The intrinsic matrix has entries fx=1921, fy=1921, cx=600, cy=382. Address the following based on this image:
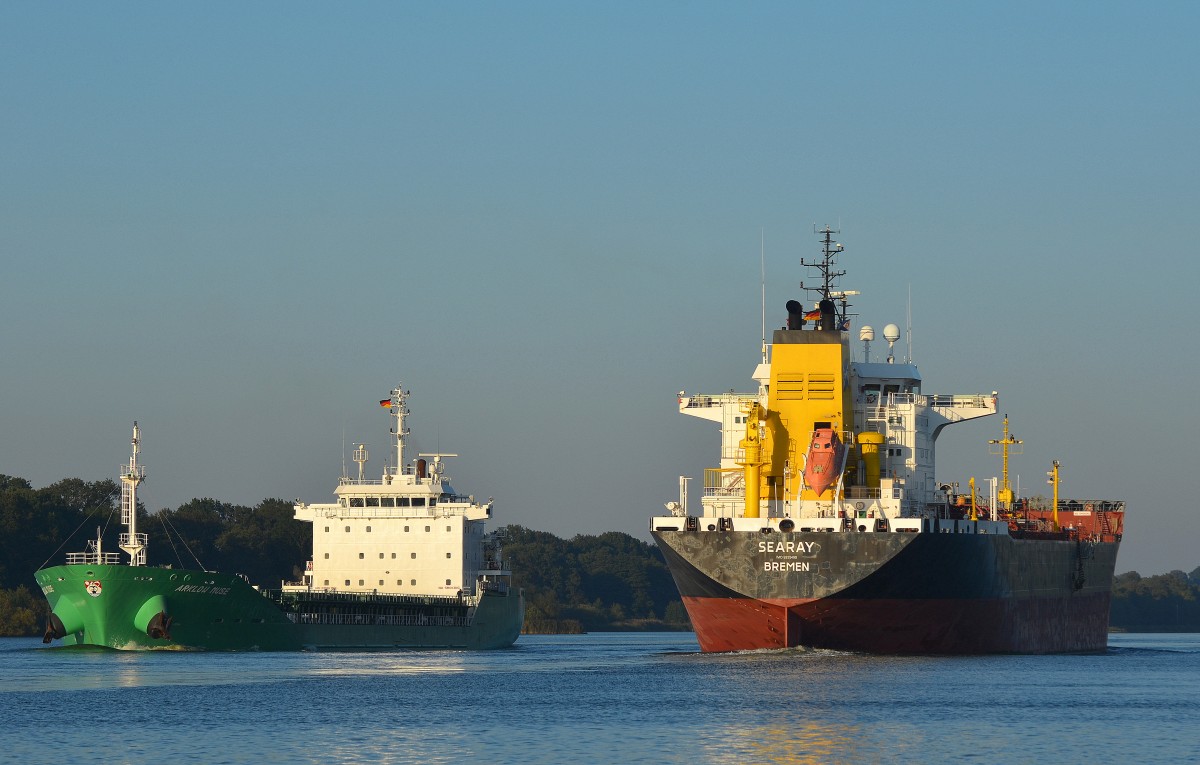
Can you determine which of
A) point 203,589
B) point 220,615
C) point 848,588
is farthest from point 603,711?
point 220,615

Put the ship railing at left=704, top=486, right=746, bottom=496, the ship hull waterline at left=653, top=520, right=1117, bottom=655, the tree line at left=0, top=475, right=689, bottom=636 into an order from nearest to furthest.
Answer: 1. the ship hull waterline at left=653, top=520, right=1117, bottom=655
2. the ship railing at left=704, top=486, right=746, bottom=496
3. the tree line at left=0, top=475, right=689, bottom=636

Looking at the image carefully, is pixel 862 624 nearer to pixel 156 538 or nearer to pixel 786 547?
pixel 786 547

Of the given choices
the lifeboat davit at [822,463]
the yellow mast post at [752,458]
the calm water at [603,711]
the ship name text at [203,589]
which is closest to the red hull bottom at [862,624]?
the calm water at [603,711]

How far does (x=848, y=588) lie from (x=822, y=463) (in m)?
4.44

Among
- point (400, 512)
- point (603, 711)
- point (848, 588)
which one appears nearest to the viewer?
point (603, 711)

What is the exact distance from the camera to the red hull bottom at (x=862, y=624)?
53.6 metres

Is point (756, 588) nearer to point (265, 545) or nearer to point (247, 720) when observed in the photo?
point (247, 720)

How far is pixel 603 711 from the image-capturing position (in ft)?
139

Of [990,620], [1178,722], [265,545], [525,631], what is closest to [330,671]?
[990,620]

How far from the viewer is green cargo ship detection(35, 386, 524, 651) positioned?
202 feet

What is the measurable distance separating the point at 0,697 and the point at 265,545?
7276 centimetres

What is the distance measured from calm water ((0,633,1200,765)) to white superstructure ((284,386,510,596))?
1476 centimetres

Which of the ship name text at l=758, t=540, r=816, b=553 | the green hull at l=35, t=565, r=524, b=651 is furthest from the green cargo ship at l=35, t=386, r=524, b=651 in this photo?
the ship name text at l=758, t=540, r=816, b=553

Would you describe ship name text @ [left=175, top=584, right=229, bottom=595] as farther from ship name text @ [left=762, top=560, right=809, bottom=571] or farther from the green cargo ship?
ship name text @ [left=762, top=560, right=809, bottom=571]
